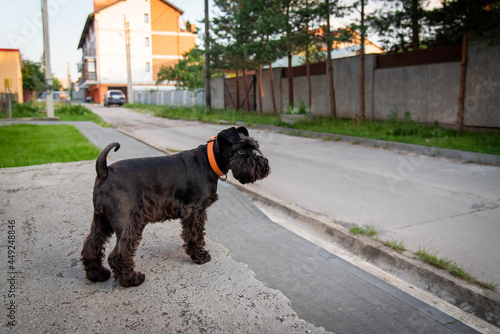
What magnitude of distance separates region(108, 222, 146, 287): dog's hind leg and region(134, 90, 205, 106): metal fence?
86.6 feet

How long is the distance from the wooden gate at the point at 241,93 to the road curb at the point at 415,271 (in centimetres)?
2045

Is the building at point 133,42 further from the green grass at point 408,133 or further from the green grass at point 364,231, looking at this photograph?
the green grass at point 364,231

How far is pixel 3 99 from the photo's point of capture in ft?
72.5

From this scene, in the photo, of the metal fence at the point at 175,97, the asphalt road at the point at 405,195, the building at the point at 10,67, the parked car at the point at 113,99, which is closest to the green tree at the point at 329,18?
the asphalt road at the point at 405,195

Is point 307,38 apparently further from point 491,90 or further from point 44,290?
point 44,290

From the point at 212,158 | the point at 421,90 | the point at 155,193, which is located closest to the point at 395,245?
the point at 212,158

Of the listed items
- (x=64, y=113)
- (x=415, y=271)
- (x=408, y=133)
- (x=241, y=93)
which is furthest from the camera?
(x=241, y=93)

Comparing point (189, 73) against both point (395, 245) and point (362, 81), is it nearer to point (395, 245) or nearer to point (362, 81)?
point (362, 81)

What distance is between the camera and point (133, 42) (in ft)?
184

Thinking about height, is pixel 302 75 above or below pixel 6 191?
above

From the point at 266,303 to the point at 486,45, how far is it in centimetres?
1164

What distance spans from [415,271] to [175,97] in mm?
36896

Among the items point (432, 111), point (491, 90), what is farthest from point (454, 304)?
point (432, 111)

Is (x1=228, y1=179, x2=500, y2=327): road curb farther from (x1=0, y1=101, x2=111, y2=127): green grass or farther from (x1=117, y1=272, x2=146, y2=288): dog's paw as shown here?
(x1=0, y1=101, x2=111, y2=127): green grass
